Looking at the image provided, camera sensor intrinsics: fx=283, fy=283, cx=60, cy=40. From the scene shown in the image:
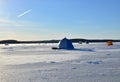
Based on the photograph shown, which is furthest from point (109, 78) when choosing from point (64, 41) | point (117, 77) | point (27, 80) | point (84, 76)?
point (64, 41)

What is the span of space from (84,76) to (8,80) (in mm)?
2756

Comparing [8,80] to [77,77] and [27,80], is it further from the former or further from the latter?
[77,77]

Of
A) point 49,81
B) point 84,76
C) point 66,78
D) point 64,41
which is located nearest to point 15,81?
point 49,81

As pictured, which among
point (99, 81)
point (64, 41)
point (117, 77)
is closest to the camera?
point (99, 81)

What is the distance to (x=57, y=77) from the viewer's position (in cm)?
1026

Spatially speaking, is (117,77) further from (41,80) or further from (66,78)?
(41,80)

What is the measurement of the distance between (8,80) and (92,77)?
9.68 ft

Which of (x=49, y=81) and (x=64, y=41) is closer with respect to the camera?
(x=49, y=81)

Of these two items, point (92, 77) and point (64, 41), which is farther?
point (64, 41)

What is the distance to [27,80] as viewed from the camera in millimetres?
9734

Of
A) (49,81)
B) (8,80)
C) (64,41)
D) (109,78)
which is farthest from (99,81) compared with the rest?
(64,41)

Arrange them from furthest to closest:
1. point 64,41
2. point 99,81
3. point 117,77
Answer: point 64,41, point 117,77, point 99,81

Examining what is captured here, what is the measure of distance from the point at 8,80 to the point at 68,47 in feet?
98.5

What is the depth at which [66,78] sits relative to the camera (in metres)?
10.0
